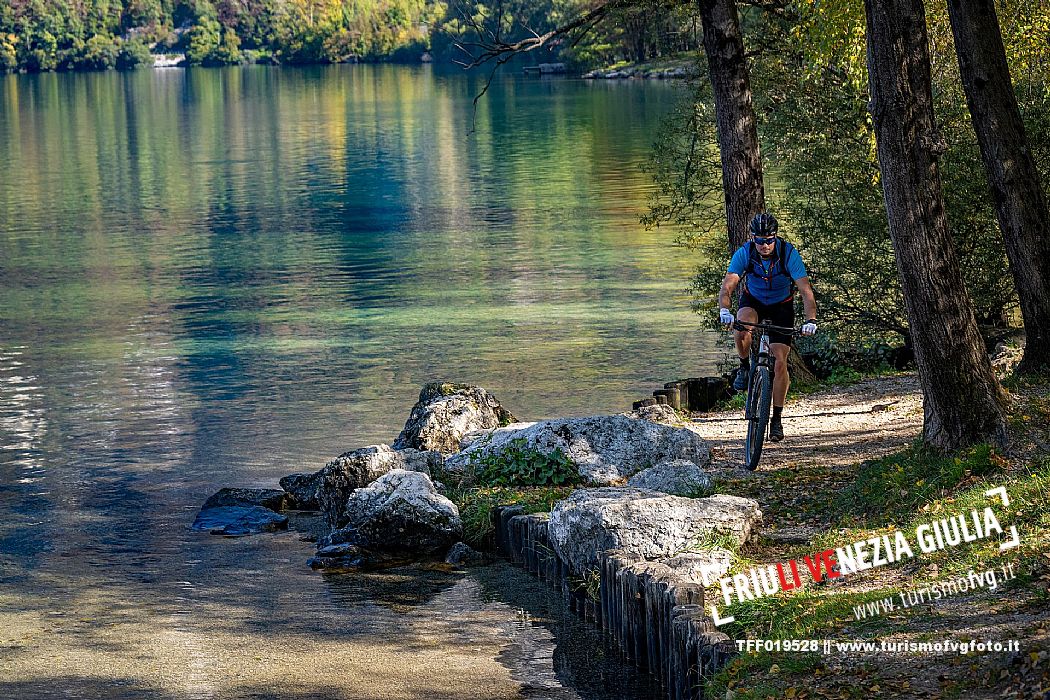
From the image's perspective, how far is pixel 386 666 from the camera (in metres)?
11.0

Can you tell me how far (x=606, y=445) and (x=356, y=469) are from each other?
2889 millimetres

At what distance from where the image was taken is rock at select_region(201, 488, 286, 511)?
16.0m

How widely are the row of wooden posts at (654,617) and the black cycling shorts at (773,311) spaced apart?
291cm

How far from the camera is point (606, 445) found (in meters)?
14.8

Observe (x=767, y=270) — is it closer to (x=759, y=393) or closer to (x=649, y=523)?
(x=759, y=393)

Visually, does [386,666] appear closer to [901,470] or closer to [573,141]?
[901,470]

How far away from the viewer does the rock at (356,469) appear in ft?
51.2

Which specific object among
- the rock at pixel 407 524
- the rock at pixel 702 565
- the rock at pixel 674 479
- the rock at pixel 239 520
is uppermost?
the rock at pixel 702 565

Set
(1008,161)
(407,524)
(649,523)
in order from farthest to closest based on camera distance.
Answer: (1008,161) < (407,524) < (649,523)

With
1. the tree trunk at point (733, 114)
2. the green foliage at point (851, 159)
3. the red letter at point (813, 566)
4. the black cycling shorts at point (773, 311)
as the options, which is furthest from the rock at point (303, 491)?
the green foliage at point (851, 159)

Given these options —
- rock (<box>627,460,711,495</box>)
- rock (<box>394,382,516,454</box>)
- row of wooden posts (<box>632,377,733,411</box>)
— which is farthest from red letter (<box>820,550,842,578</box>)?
row of wooden posts (<box>632,377,733,411</box>)

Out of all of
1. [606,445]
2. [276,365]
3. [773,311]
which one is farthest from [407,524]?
[276,365]

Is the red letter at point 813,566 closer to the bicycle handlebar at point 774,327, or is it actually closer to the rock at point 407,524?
the bicycle handlebar at point 774,327

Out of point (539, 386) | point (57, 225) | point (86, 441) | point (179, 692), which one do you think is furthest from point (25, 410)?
point (57, 225)
